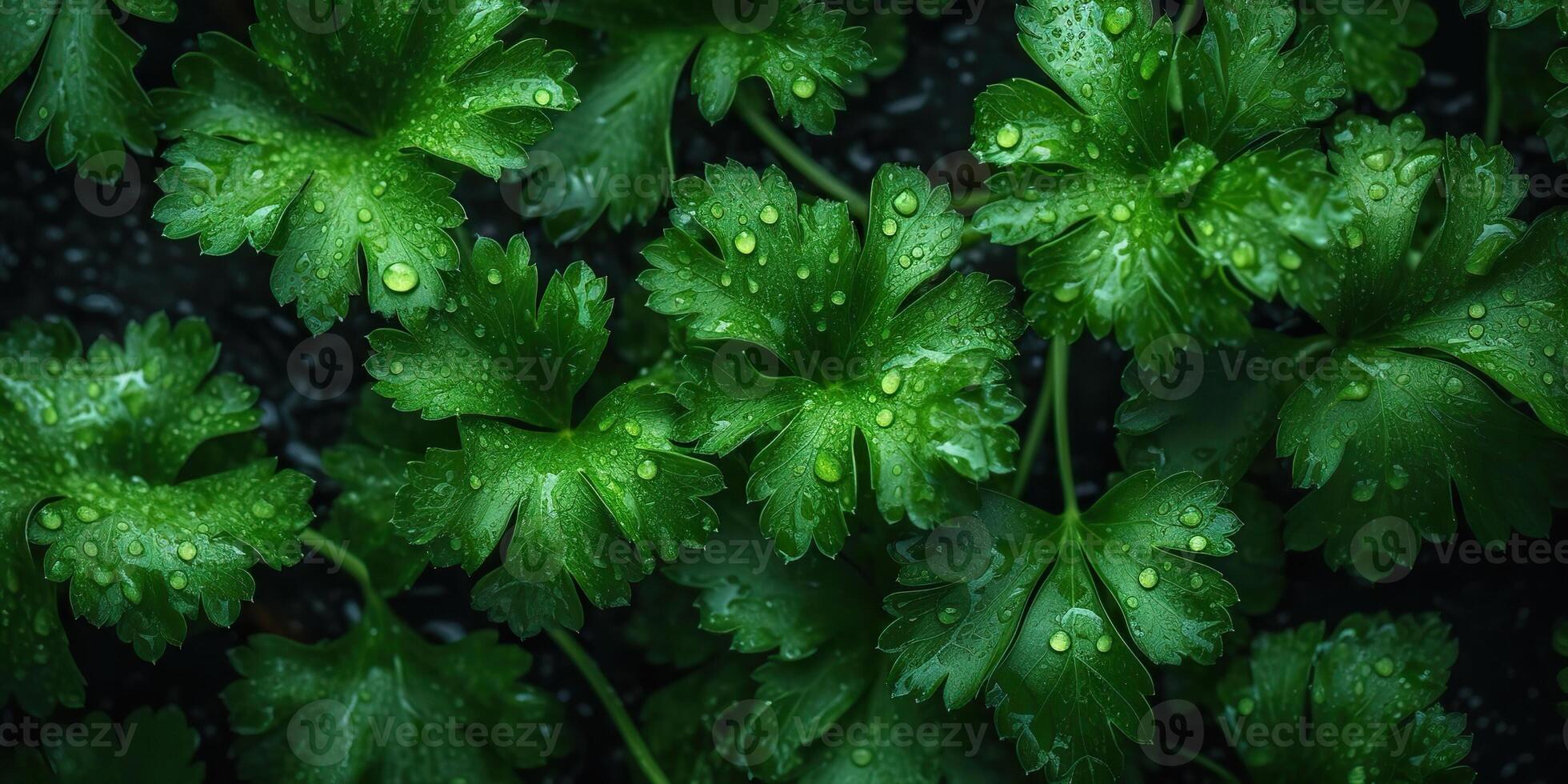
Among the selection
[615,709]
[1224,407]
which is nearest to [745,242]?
[1224,407]

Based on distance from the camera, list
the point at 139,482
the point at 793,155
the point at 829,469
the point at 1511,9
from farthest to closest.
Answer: the point at 793,155 < the point at 139,482 < the point at 1511,9 < the point at 829,469

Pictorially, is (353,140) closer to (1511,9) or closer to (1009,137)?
(1009,137)

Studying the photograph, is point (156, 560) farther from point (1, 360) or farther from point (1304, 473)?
point (1304, 473)

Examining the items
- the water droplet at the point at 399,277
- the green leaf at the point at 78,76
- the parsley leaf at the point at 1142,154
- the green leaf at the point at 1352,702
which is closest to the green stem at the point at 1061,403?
the parsley leaf at the point at 1142,154

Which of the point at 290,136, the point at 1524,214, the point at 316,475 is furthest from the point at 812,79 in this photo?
the point at 1524,214

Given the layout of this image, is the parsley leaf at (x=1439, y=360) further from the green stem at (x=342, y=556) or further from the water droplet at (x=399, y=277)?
the green stem at (x=342, y=556)

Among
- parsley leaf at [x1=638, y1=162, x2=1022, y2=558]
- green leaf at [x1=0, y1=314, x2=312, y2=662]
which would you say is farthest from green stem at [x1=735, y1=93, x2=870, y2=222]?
green leaf at [x1=0, y1=314, x2=312, y2=662]
